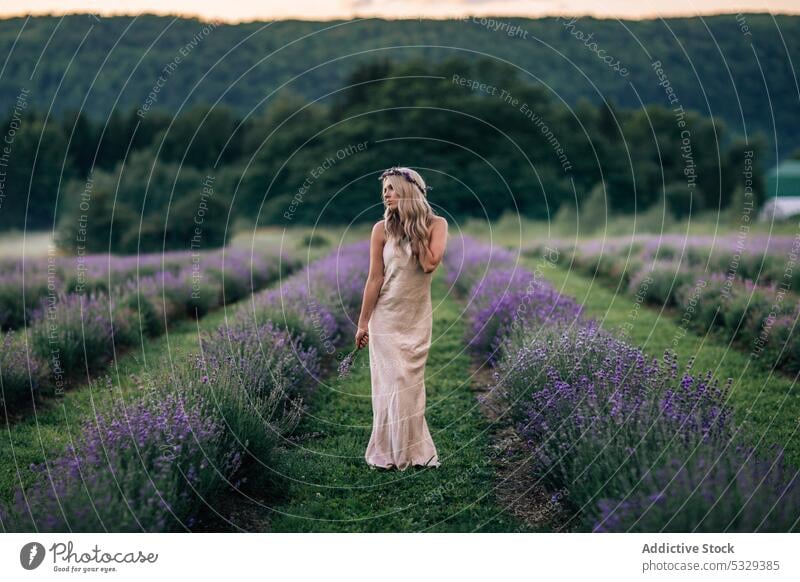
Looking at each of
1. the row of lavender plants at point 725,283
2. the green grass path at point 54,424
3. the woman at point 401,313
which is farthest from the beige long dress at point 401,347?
the row of lavender plants at point 725,283

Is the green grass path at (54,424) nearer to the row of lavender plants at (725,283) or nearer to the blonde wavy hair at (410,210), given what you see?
the blonde wavy hair at (410,210)

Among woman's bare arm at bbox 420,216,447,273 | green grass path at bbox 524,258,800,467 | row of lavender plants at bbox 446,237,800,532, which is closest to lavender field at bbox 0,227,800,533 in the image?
row of lavender plants at bbox 446,237,800,532

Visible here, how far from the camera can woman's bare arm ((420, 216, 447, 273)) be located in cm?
602

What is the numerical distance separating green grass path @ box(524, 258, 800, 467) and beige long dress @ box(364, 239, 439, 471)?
2.33 meters

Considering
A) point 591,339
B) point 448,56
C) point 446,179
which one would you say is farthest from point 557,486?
point 448,56

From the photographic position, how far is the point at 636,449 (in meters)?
5.00

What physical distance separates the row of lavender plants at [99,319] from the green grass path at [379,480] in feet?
8.44

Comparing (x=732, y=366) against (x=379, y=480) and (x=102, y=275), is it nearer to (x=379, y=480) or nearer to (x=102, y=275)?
(x=379, y=480)

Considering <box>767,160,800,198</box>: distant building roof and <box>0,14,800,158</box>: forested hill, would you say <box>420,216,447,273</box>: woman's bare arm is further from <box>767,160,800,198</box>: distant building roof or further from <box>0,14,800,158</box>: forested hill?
<box>0,14,800,158</box>: forested hill

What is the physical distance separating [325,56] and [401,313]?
32.6m

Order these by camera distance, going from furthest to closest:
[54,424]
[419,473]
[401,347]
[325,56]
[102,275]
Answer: [325,56] → [102,275] → [54,424] → [419,473] → [401,347]

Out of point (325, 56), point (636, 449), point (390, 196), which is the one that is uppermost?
point (325, 56)
